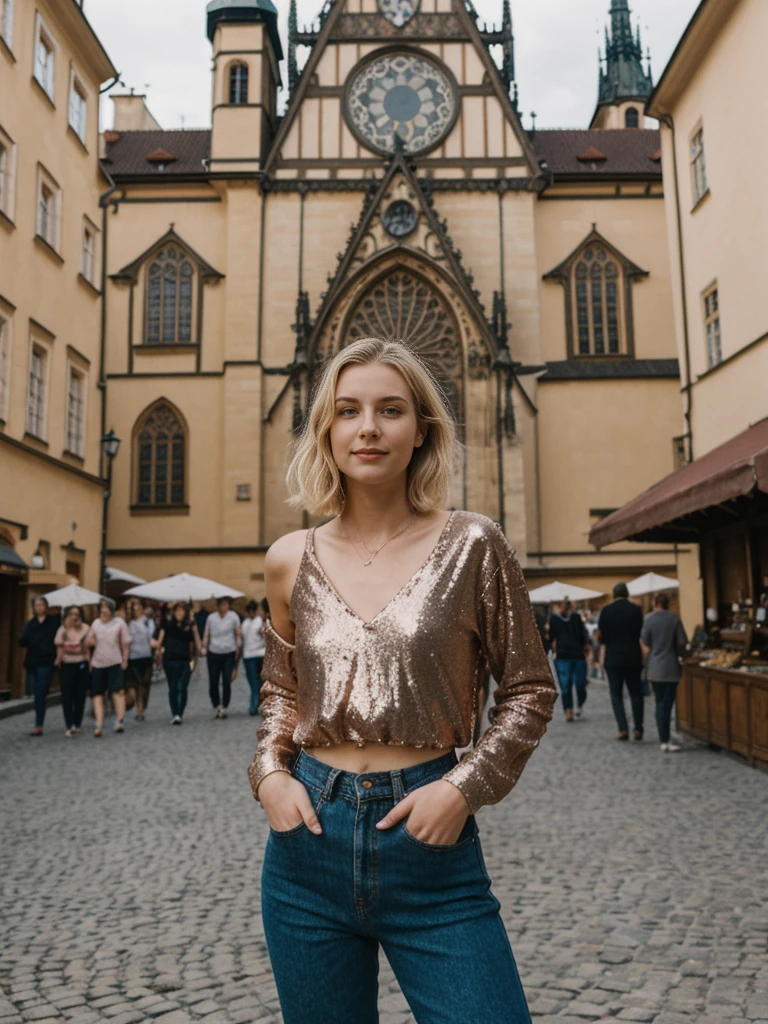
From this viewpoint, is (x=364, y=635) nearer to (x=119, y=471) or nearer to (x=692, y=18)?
(x=692, y=18)

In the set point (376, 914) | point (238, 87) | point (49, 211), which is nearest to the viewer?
point (376, 914)

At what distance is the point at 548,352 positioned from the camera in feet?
109

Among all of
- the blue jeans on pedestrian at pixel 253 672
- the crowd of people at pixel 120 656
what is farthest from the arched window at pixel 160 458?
the blue jeans on pedestrian at pixel 253 672

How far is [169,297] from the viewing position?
32.9 meters

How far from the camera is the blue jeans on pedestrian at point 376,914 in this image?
1690mm

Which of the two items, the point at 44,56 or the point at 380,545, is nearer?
the point at 380,545

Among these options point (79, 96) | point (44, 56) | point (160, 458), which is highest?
point (79, 96)

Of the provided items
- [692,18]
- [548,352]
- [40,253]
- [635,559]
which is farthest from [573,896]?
[548,352]

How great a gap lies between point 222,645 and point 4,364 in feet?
21.8

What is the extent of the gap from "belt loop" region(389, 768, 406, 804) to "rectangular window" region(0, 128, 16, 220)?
17.5 meters

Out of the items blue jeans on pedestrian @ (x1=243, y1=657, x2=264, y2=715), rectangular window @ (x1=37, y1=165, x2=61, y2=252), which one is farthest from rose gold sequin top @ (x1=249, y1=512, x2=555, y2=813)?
rectangular window @ (x1=37, y1=165, x2=61, y2=252)

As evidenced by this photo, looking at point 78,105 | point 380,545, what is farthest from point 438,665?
point 78,105

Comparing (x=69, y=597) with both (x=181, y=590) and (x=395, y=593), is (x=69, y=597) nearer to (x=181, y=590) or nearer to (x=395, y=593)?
(x=181, y=590)

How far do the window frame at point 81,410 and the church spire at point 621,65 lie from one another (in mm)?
44998
